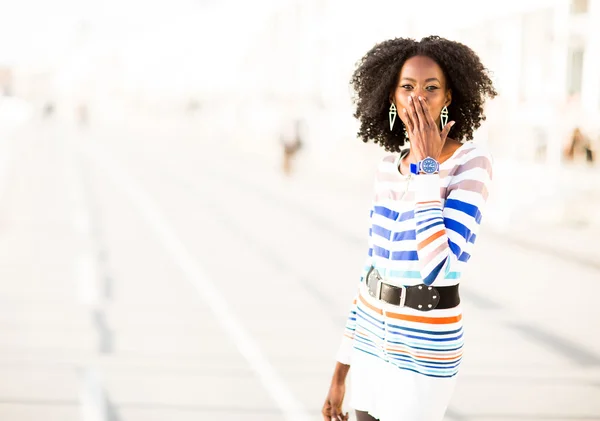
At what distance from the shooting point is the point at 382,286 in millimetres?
2320

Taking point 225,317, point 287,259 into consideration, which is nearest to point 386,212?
point 225,317

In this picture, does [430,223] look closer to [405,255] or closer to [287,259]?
[405,255]

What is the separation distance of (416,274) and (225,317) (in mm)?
5444

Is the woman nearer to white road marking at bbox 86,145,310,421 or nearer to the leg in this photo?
the leg

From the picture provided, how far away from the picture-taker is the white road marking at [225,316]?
535cm

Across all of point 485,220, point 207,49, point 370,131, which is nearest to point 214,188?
point 485,220

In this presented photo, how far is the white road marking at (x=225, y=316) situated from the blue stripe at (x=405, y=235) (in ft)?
9.79

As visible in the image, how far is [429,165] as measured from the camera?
7.07ft

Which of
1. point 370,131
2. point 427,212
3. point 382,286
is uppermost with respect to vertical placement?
point 370,131

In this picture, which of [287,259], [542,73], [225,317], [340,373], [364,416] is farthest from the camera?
[542,73]

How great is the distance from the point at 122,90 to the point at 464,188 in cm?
12518

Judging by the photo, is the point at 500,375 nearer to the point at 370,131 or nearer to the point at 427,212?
the point at 370,131

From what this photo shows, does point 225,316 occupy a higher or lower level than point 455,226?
lower

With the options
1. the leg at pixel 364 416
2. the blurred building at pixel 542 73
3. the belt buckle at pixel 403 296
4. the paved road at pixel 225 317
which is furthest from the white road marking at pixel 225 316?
the blurred building at pixel 542 73
